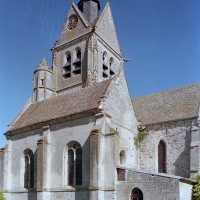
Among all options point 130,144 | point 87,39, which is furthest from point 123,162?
point 87,39

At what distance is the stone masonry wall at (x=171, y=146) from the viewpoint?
22.7 m

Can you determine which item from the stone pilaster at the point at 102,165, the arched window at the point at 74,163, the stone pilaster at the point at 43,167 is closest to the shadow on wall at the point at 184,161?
the stone pilaster at the point at 102,165

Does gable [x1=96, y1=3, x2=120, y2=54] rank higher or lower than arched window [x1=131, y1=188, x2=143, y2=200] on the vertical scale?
higher

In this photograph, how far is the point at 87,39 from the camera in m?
35.5

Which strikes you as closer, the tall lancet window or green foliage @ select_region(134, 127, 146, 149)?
green foliage @ select_region(134, 127, 146, 149)

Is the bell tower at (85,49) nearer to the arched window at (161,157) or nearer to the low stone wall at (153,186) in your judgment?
the arched window at (161,157)

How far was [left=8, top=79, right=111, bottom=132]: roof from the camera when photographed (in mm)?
21391

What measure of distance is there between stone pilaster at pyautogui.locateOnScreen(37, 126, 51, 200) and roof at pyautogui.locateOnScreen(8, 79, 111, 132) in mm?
1688

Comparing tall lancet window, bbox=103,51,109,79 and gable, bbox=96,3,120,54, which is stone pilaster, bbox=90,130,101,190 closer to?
tall lancet window, bbox=103,51,109,79

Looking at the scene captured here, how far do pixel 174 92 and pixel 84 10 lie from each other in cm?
1829

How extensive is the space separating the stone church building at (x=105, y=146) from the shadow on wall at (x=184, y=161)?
7cm

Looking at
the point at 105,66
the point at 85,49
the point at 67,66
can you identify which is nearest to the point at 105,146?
the point at 85,49

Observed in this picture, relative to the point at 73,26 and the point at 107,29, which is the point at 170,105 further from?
the point at 73,26

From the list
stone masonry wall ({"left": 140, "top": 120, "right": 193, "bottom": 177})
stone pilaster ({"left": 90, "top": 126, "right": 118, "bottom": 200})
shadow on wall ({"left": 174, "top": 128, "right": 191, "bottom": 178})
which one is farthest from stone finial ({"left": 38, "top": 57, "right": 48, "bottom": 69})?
shadow on wall ({"left": 174, "top": 128, "right": 191, "bottom": 178})
